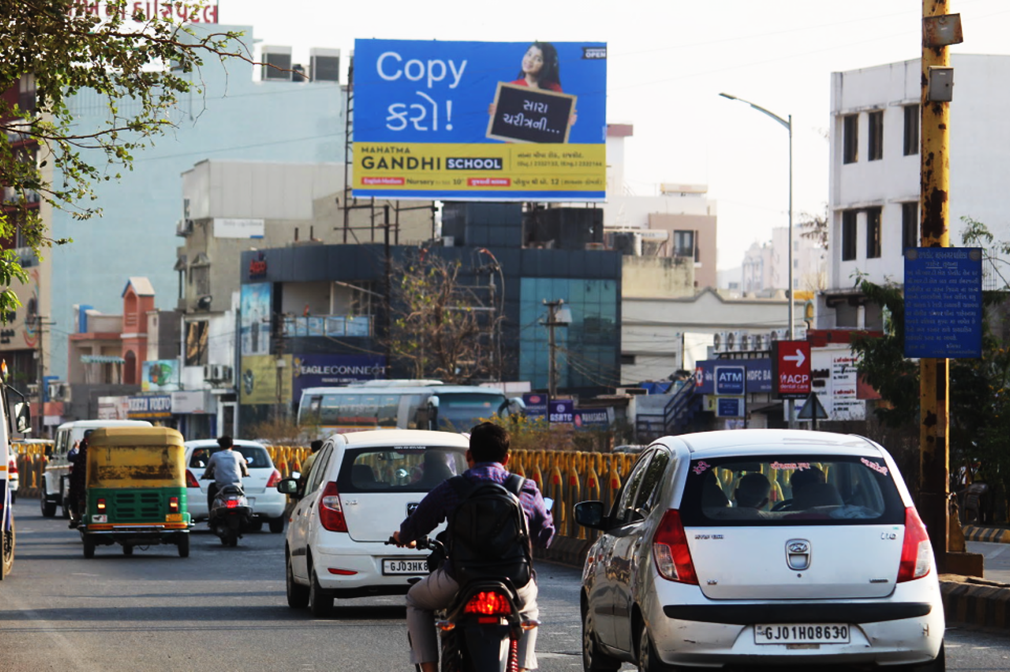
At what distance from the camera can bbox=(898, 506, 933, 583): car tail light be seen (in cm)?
891

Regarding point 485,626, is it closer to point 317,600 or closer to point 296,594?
point 317,600

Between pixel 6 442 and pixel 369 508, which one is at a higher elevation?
pixel 6 442

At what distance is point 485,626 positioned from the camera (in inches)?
305

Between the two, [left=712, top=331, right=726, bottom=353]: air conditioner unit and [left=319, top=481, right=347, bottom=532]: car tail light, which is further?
[left=712, top=331, right=726, bottom=353]: air conditioner unit

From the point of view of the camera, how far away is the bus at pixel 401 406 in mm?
49719

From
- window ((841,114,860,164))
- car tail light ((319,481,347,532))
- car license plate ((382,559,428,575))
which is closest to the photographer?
car license plate ((382,559,428,575))

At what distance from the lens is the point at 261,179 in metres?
100

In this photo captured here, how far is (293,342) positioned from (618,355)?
1628 cm

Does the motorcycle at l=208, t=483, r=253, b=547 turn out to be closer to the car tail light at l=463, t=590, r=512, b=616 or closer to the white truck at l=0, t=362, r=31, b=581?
the white truck at l=0, t=362, r=31, b=581

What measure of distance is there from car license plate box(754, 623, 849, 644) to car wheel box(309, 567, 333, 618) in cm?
720

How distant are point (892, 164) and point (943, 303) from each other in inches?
1716

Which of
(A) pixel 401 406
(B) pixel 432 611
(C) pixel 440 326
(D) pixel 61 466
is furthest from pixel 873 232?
(B) pixel 432 611

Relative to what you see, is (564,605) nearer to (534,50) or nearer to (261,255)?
(534,50)

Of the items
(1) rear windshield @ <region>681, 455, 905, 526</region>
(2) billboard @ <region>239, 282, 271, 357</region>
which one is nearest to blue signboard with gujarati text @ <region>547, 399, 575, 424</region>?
(1) rear windshield @ <region>681, 455, 905, 526</region>
